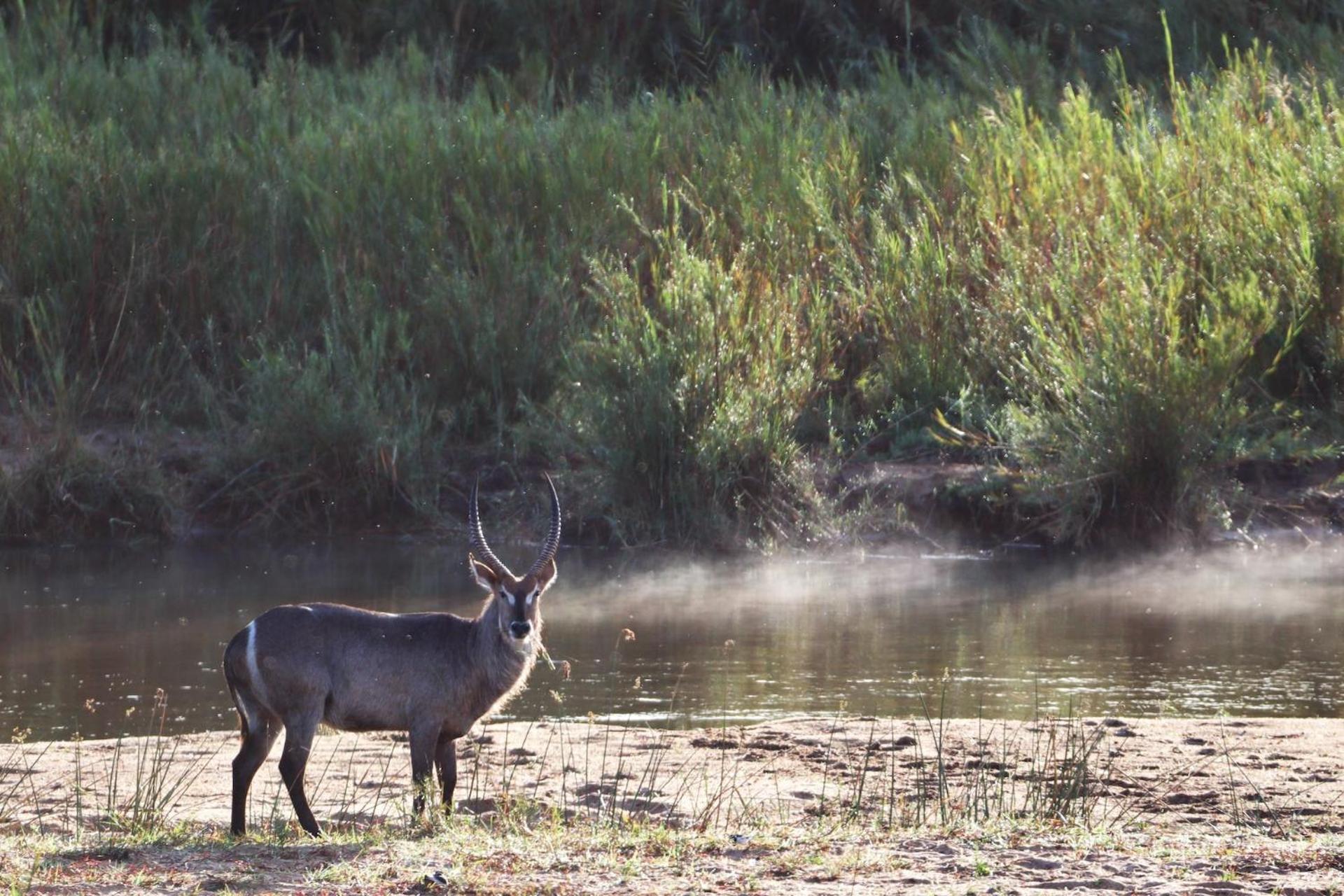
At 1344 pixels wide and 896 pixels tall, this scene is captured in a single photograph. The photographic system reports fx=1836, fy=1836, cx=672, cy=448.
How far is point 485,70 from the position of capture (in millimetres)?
20312

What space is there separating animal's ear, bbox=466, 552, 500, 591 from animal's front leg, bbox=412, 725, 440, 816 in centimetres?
55

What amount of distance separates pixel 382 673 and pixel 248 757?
54cm

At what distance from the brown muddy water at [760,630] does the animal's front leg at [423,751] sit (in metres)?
1.49

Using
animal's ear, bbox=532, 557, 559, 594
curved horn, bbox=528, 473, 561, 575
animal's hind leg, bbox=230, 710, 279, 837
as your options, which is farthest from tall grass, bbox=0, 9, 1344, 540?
animal's hind leg, bbox=230, 710, 279, 837

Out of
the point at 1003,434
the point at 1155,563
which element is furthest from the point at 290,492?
the point at 1155,563

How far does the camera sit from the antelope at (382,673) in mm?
6082

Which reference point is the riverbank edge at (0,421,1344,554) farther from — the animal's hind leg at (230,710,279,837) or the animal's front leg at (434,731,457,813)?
the animal's hind leg at (230,710,279,837)

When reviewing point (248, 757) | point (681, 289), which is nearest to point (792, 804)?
point (248, 757)

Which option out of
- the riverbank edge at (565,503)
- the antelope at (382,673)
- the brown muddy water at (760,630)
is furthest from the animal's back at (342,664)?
the riverbank edge at (565,503)

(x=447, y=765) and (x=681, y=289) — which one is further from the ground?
(x=681, y=289)

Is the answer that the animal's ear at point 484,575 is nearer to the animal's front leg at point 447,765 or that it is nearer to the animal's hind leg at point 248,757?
the animal's front leg at point 447,765

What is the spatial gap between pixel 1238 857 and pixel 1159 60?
14934 millimetres

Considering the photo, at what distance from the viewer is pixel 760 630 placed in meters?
9.73

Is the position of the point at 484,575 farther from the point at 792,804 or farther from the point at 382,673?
the point at 792,804
